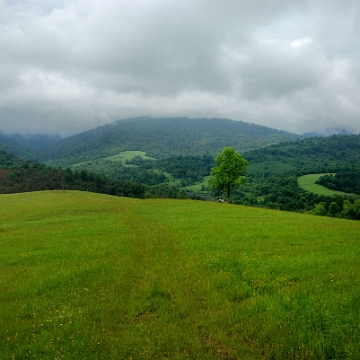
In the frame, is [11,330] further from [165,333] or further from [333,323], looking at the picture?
[333,323]

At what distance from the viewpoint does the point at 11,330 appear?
9.40m

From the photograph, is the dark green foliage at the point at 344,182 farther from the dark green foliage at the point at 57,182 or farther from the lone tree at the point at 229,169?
the lone tree at the point at 229,169

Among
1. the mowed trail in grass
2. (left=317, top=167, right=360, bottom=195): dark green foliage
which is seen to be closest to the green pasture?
(left=317, top=167, right=360, bottom=195): dark green foliage

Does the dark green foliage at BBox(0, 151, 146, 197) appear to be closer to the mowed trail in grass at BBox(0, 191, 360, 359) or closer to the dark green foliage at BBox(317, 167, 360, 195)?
the dark green foliage at BBox(317, 167, 360, 195)

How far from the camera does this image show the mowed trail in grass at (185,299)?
318 inches

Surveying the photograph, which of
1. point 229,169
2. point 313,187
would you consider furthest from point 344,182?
point 229,169

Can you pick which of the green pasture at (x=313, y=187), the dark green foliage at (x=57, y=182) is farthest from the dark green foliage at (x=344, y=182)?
the dark green foliage at (x=57, y=182)

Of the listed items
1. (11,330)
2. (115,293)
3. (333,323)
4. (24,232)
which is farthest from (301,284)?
(24,232)

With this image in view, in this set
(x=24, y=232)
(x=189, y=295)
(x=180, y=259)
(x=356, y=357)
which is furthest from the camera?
(x=24, y=232)

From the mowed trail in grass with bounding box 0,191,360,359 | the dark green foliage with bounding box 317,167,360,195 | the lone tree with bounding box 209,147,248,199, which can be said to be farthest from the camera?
the dark green foliage with bounding box 317,167,360,195

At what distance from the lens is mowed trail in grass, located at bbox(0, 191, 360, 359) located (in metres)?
8.08

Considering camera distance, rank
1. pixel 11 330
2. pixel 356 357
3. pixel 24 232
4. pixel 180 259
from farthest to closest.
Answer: pixel 24 232 < pixel 180 259 < pixel 11 330 < pixel 356 357

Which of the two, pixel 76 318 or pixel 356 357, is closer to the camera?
pixel 356 357

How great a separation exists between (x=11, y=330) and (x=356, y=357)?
1088cm
